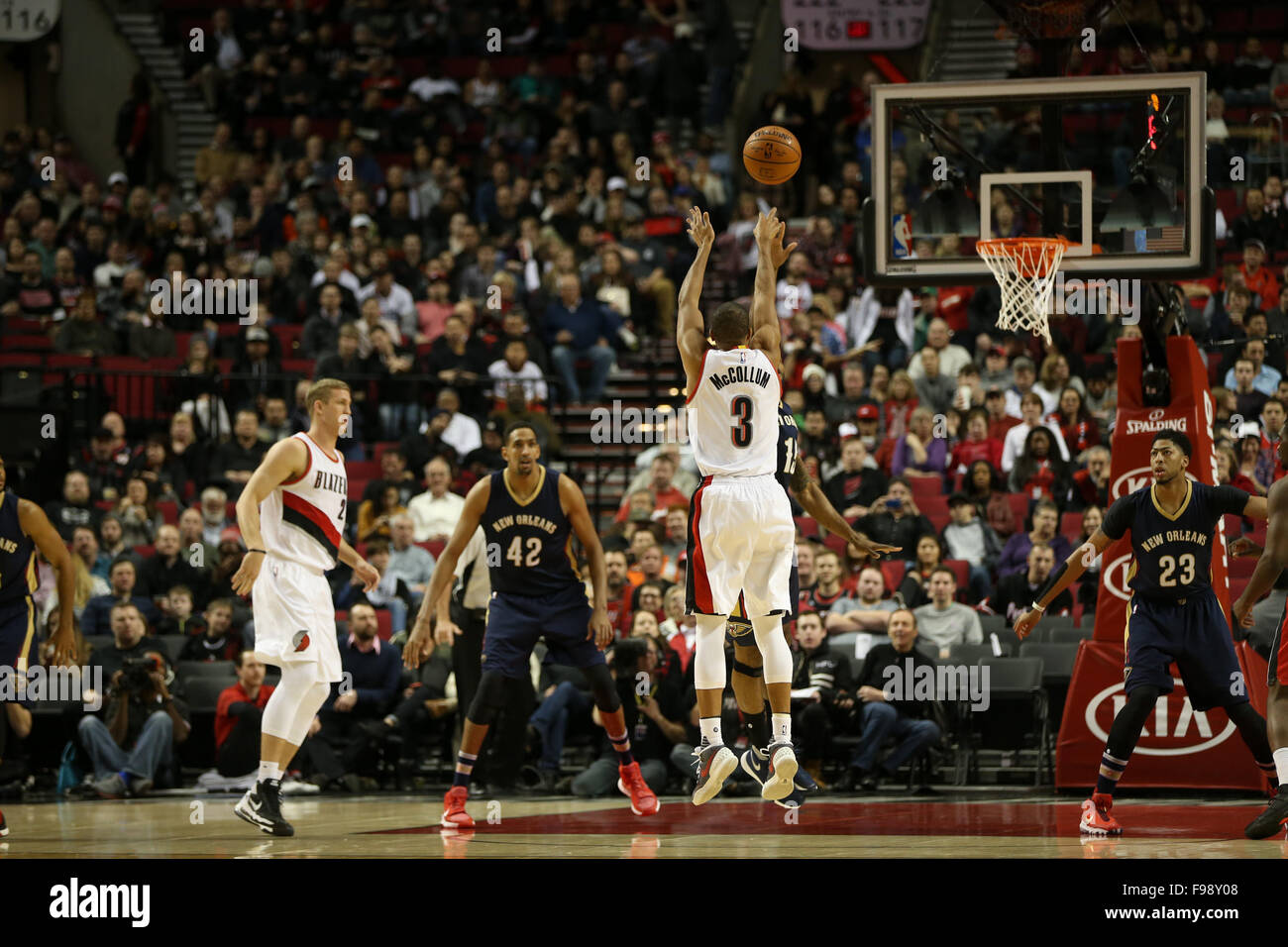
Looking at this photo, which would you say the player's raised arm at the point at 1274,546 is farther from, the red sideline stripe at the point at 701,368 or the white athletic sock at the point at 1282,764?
the red sideline stripe at the point at 701,368

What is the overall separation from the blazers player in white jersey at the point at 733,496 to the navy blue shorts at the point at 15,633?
142 inches

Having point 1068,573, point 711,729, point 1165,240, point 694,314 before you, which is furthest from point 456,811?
point 1165,240

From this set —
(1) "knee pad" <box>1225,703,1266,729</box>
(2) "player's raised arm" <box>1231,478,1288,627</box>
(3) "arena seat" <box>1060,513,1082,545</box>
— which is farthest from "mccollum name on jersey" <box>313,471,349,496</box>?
(3) "arena seat" <box>1060,513,1082,545</box>

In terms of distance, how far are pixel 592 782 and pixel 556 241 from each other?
28.0 feet

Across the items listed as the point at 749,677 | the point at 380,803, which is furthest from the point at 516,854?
the point at 380,803

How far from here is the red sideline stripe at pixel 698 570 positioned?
8.55 meters

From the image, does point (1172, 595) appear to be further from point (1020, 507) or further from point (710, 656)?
point (1020, 507)

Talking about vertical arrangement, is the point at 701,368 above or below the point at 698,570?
above

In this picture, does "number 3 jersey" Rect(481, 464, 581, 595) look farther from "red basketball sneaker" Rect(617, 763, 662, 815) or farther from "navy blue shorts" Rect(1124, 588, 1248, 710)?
"navy blue shorts" Rect(1124, 588, 1248, 710)

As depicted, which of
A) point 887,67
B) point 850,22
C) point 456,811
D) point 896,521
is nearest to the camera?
point 456,811

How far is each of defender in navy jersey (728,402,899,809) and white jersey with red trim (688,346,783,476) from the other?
0.26 meters

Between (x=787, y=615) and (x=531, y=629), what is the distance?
1.57m

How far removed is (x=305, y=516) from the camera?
900 cm

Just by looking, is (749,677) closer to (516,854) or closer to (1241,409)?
(516,854)
